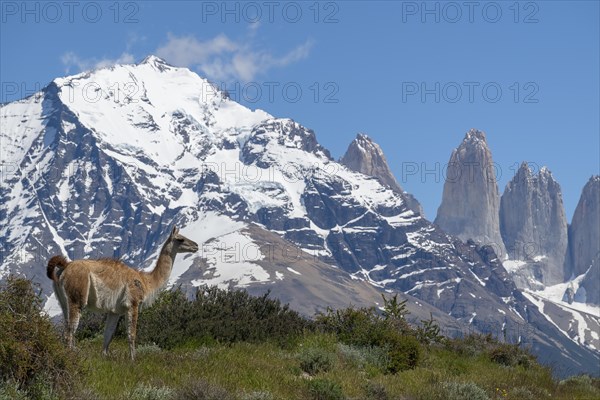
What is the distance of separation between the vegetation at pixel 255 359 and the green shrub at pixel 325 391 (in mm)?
18

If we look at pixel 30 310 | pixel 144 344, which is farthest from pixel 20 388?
pixel 144 344

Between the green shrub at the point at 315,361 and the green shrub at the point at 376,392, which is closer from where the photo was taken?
the green shrub at the point at 376,392

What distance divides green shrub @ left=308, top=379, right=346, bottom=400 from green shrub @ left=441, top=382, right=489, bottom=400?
2535 millimetres

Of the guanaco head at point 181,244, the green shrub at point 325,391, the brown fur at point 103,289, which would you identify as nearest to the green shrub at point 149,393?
the brown fur at point 103,289

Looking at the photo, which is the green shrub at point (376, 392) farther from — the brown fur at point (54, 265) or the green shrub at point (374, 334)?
the brown fur at point (54, 265)

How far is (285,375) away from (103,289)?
392cm

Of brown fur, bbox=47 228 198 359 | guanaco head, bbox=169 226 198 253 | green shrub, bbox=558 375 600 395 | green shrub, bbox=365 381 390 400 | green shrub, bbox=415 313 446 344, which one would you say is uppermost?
guanaco head, bbox=169 226 198 253

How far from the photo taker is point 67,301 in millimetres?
15719

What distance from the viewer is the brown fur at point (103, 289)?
1561 cm

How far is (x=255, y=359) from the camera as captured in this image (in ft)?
55.7

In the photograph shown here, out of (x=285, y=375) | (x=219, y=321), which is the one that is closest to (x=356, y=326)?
(x=219, y=321)

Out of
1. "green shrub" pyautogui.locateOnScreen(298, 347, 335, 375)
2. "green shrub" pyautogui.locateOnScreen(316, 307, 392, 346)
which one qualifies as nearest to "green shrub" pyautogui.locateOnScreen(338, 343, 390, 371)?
"green shrub" pyautogui.locateOnScreen(316, 307, 392, 346)

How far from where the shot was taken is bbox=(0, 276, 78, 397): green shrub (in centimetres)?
1207

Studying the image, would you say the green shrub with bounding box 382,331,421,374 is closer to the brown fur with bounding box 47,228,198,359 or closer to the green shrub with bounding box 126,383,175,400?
the brown fur with bounding box 47,228,198,359
